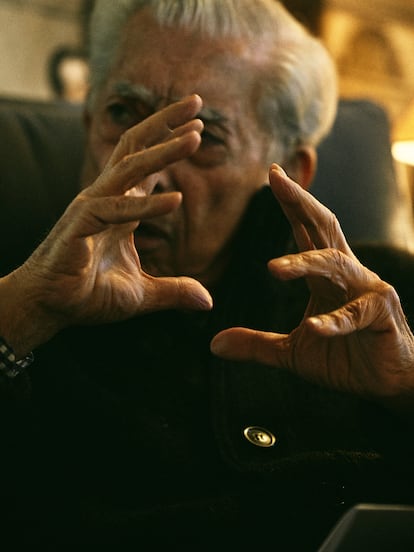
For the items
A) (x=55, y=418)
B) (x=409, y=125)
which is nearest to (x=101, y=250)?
(x=55, y=418)

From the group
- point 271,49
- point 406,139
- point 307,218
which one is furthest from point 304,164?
point 406,139

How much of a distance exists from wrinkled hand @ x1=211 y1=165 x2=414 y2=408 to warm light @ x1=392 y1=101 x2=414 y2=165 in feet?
4.21

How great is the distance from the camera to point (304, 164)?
44.8 inches

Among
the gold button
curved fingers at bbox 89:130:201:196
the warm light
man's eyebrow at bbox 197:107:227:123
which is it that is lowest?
the warm light

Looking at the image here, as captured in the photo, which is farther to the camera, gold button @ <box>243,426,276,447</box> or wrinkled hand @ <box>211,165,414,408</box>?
gold button @ <box>243,426,276,447</box>

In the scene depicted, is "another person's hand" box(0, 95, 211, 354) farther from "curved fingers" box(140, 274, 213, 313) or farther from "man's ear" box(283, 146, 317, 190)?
"man's ear" box(283, 146, 317, 190)

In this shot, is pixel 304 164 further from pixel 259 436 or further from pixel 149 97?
pixel 259 436

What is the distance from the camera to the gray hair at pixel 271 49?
0.95 meters

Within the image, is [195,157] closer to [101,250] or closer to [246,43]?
[246,43]

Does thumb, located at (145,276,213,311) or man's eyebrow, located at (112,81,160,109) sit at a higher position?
man's eyebrow, located at (112,81,160,109)

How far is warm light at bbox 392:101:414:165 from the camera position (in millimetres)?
1920

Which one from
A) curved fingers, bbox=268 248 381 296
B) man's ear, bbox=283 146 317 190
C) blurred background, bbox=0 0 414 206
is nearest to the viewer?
curved fingers, bbox=268 248 381 296

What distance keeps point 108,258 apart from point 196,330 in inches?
8.6

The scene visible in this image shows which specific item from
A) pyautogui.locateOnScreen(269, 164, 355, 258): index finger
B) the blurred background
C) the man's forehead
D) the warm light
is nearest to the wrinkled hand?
pyautogui.locateOnScreen(269, 164, 355, 258): index finger
